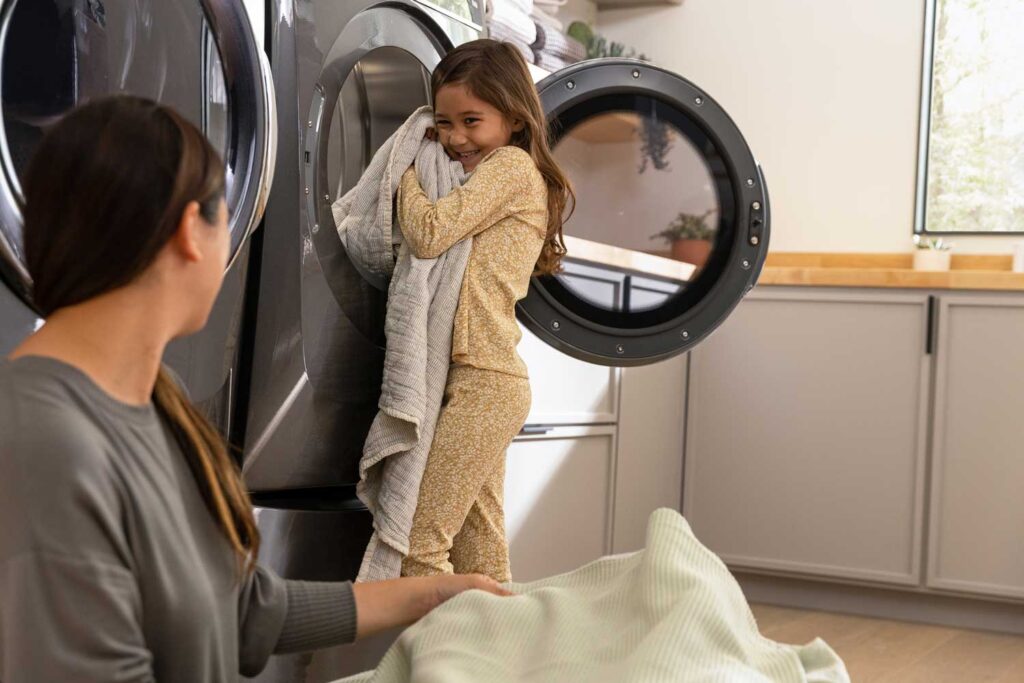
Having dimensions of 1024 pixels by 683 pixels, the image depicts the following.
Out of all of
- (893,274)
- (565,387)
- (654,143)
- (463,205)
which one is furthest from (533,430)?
(893,274)

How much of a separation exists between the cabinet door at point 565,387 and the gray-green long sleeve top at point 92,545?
1.46 m

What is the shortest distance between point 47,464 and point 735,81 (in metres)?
3.25

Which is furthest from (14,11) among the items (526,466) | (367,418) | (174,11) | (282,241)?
(526,466)

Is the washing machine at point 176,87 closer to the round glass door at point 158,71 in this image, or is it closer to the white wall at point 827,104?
the round glass door at point 158,71

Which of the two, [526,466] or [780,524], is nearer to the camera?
[526,466]

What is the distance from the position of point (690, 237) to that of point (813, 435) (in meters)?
1.25

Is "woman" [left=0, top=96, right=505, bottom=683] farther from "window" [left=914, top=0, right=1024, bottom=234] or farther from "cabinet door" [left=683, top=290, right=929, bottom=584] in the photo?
"window" [left=914, top=0, right=1024, bottom=234]

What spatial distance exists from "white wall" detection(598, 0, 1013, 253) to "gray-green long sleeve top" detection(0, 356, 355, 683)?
3016mm

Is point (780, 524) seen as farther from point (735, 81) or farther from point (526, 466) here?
point (735, 81)

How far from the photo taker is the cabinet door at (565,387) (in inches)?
92.8

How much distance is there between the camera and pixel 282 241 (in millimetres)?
1441

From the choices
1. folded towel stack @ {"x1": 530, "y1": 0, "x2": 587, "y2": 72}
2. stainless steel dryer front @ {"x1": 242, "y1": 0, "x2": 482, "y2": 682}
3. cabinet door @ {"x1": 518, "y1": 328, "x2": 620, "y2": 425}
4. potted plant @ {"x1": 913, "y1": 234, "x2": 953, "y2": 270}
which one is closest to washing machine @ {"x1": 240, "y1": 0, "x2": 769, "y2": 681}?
stainless steel dryer front @ {"x1": 242, "y1": 0, "x2": 482, "y2": 682}

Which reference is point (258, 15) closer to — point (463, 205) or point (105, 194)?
point (463, 205)

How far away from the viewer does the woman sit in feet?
2.30
